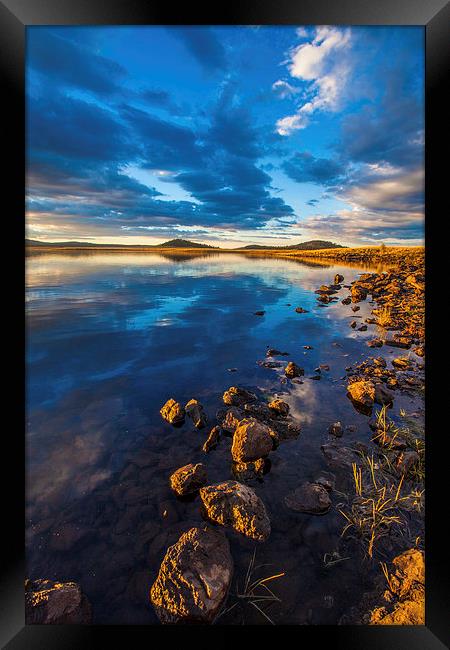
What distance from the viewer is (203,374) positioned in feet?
18.3

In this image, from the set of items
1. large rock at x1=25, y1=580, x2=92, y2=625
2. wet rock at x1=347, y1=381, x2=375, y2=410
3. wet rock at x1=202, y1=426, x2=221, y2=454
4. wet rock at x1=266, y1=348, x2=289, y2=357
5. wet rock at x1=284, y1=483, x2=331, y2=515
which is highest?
wet rock at x1=266, y1=348, x2=289, y2=357

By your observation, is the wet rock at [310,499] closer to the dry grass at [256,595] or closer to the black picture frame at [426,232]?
the dry grass at [256,595]

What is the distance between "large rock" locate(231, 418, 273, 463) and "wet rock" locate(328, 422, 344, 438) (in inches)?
39.2

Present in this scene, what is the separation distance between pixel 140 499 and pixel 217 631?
52.7 inches

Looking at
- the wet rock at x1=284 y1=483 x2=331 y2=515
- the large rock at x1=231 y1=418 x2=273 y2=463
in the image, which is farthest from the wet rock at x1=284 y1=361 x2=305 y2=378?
the wet rock at x1=284 y1=483 x2=331 y2=515

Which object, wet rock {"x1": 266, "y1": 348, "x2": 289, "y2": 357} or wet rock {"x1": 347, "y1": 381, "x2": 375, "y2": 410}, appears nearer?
wet rock {"x1": 347, "y1": 381, "x2": 375, "y2": 410}

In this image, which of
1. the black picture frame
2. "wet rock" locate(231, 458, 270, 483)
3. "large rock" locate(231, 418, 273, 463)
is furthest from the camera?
"large rock" locate(231, 418, 273, 463)

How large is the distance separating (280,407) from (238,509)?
1.83 metres

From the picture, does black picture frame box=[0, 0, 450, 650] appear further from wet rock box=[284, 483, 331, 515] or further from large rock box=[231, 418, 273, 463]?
large rock box=[231, 418, 273, 463]

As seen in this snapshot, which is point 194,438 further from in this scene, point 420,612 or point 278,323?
point 278,323

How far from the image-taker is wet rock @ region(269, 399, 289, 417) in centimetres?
→ 420

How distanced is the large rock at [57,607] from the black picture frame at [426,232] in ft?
0.26

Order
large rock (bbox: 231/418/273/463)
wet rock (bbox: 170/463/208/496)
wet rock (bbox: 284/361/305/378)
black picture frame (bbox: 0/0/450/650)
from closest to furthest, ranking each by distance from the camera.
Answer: black picture frame (bbox: 0/0/450/650), wet rock (bbox: 170/463/208/496), large rock (bbox: 231/418/273/463), wet rock (bbox: 284/361/305/378)

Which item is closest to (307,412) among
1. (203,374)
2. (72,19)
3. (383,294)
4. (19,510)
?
(203,374)
